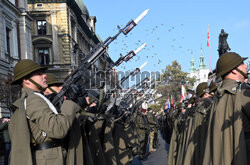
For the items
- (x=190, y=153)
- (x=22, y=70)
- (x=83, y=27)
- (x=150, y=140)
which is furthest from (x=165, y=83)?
(x=22, y=70)

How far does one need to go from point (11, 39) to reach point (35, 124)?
72.1ft

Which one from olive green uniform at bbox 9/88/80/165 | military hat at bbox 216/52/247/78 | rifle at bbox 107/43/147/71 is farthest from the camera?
rifle at bbox 107/43/147/71

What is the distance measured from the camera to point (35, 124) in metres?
3.27

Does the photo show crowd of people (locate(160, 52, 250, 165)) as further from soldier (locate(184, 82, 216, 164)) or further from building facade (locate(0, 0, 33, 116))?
building facade (locate(0, 0, 33, 116))

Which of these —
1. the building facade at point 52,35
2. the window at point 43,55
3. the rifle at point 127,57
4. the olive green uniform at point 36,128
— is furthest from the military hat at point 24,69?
the window at point 43,55

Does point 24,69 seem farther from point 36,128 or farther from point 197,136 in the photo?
point 197,136

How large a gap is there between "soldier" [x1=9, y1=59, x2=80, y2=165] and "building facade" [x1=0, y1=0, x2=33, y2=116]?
13885 mm

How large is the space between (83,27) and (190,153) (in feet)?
140

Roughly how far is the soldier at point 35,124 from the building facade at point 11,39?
1388cm

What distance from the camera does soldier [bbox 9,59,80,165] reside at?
312 cm

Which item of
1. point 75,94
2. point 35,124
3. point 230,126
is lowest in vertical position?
point 230,126

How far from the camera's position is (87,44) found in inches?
1994

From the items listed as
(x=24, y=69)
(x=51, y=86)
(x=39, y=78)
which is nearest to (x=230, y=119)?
(x=39, y=78)

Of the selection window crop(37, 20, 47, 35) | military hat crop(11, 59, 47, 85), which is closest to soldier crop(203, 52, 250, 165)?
military hat crop(11, 59, 47, 85)
